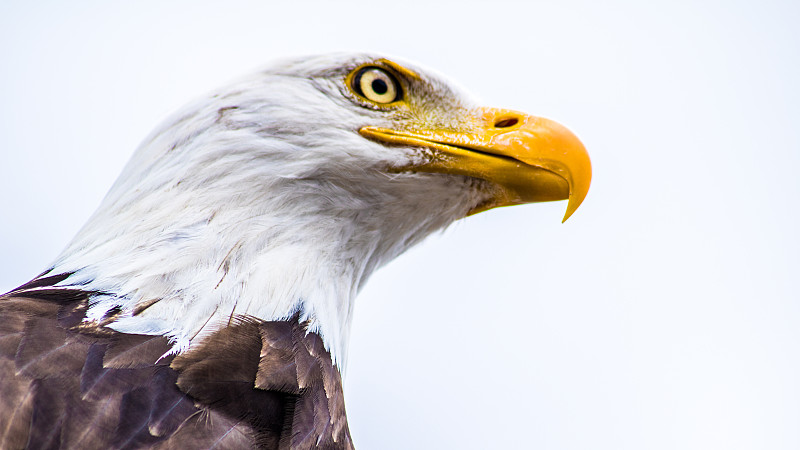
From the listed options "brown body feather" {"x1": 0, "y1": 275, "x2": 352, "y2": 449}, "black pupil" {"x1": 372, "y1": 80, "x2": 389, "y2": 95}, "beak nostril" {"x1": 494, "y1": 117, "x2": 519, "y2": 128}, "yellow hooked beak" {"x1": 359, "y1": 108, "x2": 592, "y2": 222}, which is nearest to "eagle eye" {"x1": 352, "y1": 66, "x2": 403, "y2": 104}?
"black pupil" {"x1": 372, "y1": 80, "x2": 389, "y2": 95}

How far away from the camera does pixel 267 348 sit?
9.09 ft

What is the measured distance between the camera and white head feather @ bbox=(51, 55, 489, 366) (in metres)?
2.93

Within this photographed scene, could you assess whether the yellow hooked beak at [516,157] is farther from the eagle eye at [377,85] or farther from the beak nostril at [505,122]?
the eagle eye at [377,85]

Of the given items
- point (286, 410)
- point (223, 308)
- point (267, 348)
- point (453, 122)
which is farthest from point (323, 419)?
point (453, 122)

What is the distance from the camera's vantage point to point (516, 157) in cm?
339

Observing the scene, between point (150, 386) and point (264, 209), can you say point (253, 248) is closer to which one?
point (264, 209)

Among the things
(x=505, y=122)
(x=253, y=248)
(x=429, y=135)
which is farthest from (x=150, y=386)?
(x=505, y=122)

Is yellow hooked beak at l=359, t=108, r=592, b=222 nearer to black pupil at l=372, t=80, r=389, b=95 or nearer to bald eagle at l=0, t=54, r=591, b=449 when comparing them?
bald eagle at l=0, t=54, r=591, b=449

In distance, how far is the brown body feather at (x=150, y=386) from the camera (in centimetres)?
223

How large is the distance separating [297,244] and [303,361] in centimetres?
61

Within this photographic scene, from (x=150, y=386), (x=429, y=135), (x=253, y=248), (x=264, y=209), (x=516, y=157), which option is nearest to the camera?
(x=150, y=386)

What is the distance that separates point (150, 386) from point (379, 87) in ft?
5.72

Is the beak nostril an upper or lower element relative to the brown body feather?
upper

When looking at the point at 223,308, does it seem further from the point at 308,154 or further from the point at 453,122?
the point at 453,122
